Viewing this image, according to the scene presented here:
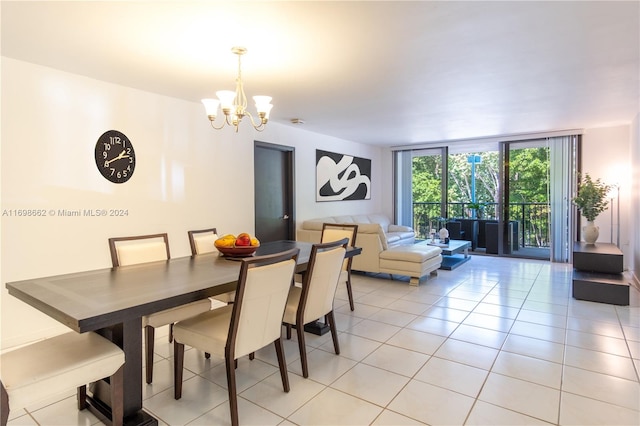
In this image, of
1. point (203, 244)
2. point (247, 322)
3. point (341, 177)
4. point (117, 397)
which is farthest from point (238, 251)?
point (341, 177)

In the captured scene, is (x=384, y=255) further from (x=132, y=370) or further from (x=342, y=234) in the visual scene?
(x=132, y=370)

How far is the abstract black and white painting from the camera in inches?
259

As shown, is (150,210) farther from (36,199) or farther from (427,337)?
(427,337)

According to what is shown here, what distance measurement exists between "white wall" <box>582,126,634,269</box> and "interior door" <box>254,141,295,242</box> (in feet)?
16.6

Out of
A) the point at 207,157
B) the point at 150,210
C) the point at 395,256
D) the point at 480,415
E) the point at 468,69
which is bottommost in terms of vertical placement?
the point at 480,415

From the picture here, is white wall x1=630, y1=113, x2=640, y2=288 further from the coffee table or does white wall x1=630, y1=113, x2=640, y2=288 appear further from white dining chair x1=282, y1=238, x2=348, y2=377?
white dining chair x1=282, y1=238, x2=348, y2=377

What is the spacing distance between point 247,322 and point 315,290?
0.67 meters

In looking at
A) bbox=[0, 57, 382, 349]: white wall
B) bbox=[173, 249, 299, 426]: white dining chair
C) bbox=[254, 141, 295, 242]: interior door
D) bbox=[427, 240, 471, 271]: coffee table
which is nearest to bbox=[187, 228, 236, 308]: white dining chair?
bbox=[173, 249, 299, 426]: white dining chair

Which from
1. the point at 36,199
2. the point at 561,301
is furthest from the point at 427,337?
the point at 36,199

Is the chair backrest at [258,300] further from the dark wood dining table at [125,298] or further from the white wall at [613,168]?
the white wall at [613,168]

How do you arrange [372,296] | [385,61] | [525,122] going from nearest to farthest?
[385,61] < [372,296] < [525,122]

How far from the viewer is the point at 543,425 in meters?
1.93

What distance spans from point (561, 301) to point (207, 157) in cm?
452

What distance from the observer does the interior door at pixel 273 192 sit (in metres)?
5.33
